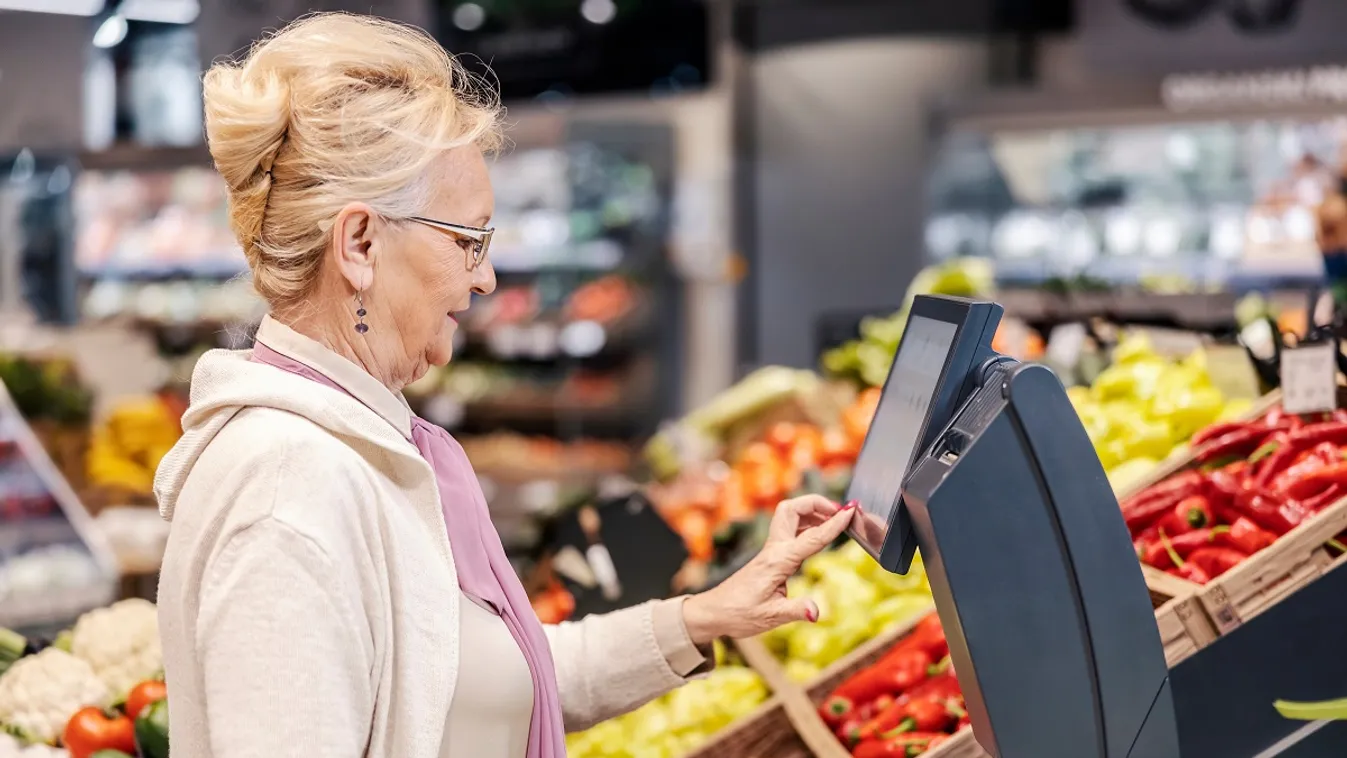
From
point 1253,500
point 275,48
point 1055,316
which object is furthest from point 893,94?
Result: point 275,48

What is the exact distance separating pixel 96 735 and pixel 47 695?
156mm

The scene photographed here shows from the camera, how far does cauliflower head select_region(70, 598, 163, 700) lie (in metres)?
2.38

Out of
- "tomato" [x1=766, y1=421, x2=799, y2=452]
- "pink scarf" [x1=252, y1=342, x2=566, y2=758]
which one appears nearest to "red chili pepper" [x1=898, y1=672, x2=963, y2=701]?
"pink scarf" [x1=252, y1=342, x2=566, y2=758]

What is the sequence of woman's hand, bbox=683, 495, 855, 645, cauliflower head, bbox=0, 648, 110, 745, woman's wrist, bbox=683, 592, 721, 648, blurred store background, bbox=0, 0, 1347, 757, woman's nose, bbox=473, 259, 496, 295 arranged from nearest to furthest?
woman's nose, bbox=473, 259, 496, 295 → woman's hand, bbox=683, 495, 855, 645 → woman's wrist, bbox=683, 592, 721, 648 → cauliflower head, bbox=0, 648, 110, 745 → blurred store background, bbox=0, 0, 1347, 757

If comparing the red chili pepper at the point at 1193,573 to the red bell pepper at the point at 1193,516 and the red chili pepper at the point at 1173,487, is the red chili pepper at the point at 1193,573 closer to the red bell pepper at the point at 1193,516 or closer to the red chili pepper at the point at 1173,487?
the red bell pepper at the point at 1193,516

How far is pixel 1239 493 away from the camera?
2035 mm

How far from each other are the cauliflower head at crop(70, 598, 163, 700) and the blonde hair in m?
1.28

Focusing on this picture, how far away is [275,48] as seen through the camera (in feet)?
4.51

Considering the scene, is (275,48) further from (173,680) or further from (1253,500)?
(1253,500)

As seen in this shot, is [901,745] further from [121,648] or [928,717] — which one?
[121,648]

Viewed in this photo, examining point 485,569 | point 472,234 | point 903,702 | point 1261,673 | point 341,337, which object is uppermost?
point 472,234

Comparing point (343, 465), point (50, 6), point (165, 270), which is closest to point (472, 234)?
point (343, 465)

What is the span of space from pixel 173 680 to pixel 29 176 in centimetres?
720

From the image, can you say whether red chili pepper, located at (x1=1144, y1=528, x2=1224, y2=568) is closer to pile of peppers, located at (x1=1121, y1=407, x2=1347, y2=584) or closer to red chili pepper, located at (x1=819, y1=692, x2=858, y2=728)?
pile of peppers, located at (x1=1121, y1=407, x2=1347, y2=584)
